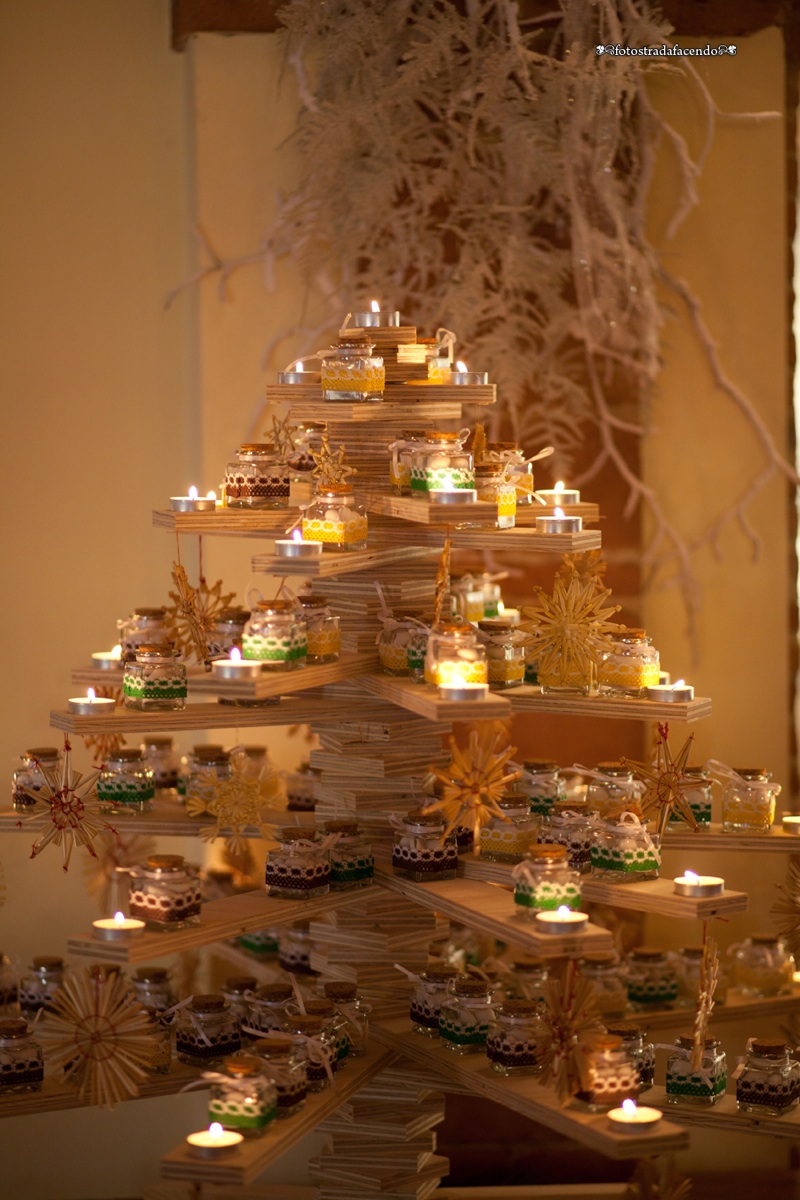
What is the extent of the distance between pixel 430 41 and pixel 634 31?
13.6 inches

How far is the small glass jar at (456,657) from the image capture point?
1.83 meters

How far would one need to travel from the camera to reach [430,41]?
2598 mm

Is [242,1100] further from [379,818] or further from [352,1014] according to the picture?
[379,818]

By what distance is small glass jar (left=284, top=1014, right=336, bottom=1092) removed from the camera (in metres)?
1.96

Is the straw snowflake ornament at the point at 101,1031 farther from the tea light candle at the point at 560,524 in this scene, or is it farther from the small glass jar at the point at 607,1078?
the tea light candle at the point at 560,524

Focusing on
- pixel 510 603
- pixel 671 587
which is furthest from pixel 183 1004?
pixel 671 587

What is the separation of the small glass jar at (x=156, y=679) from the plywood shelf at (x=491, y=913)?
14.6 inches

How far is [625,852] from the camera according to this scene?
6.47 feet

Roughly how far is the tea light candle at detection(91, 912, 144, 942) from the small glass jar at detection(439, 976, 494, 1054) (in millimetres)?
467

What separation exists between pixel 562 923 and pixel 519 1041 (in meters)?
0.27

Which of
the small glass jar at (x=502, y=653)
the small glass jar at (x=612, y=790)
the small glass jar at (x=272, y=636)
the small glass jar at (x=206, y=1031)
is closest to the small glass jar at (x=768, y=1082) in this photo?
the small glass jar at (x=612, y=790)

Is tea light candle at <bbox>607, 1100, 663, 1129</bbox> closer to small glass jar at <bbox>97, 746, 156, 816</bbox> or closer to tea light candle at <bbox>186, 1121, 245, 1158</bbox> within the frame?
tea light candle at <bbox>186, 1121, 245, 1158</bbox>

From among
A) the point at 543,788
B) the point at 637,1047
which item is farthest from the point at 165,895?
the point at 637,1047

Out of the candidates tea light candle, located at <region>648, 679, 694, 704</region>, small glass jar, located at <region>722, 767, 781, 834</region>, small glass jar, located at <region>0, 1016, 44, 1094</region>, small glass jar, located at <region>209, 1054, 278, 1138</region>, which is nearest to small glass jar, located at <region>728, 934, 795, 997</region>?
small glass jar, located at <region>722, 767, 781, 834</region>
